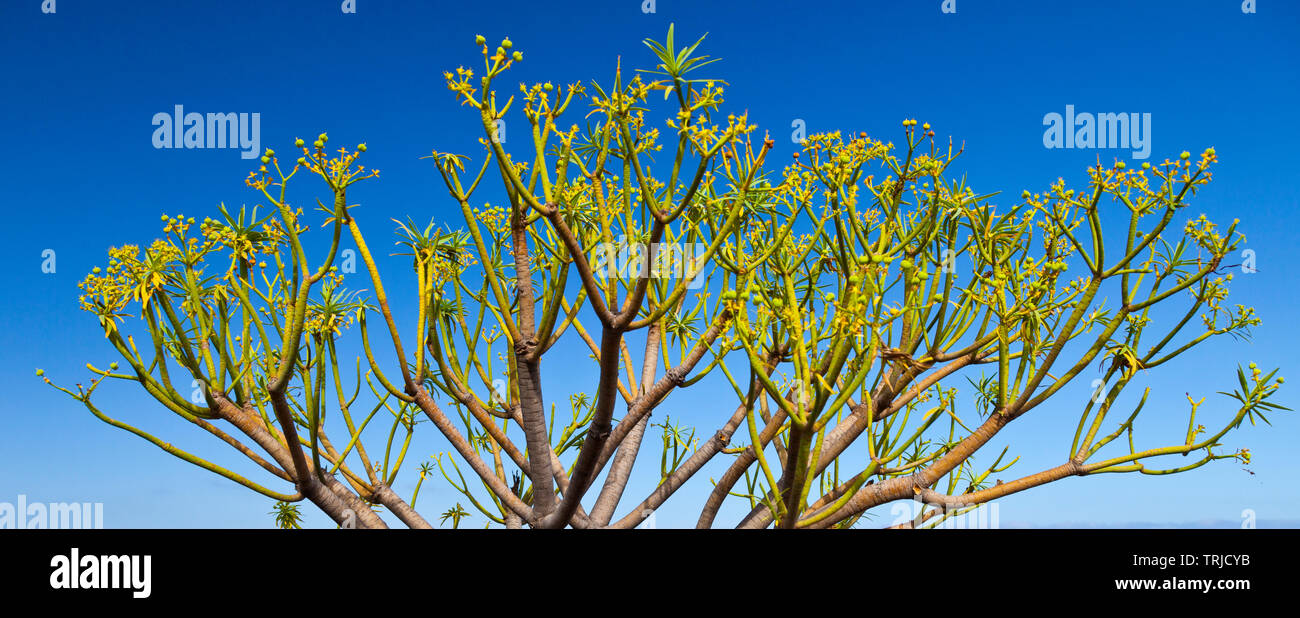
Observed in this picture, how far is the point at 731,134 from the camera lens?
4648 millimetres

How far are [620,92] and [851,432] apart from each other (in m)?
3.74

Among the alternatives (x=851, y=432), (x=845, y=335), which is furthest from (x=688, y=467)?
(x=845, y=335)
